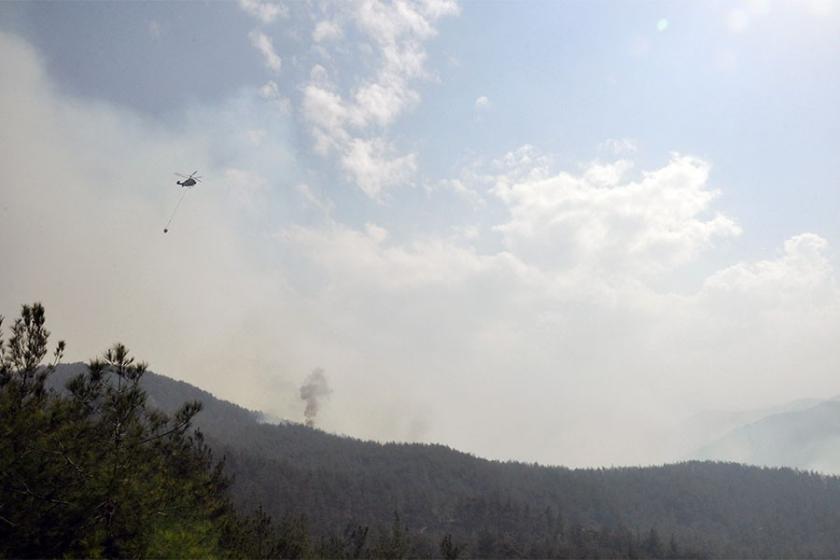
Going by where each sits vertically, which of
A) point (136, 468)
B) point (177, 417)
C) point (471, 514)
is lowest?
point (471, 514)

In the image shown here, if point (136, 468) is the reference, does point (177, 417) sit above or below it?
above

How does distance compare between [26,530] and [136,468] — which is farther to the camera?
[136,468]

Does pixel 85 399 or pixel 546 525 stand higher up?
pixel 85 399

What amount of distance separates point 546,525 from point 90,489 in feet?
608

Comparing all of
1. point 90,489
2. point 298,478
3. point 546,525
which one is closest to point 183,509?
point 90,489

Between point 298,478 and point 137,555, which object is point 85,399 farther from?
point 298,478

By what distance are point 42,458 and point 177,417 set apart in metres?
6.77

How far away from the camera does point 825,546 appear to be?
180500mm

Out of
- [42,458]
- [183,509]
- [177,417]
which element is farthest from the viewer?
[183,509]

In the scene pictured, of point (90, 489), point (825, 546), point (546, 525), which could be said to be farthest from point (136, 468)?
point (825, 546)

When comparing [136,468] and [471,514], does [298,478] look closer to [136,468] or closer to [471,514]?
[471,514]

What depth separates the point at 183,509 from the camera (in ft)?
72.0

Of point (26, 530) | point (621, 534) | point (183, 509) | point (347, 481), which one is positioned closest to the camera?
point (26, 530)

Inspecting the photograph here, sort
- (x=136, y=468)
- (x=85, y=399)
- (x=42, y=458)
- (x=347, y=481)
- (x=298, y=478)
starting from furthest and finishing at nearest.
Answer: (x=347, y=481) → (x=298, y=478) → (x=85, y=399) → (x=136, y=468) → (x=42, y=458)
